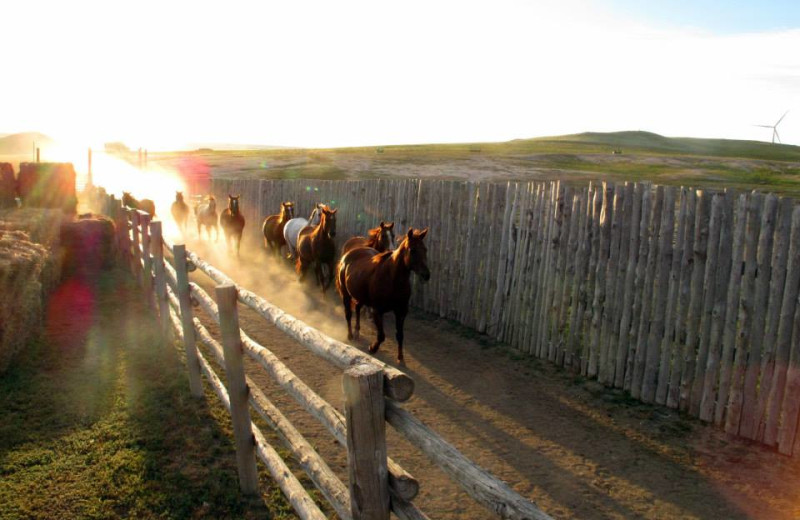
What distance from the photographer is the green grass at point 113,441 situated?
15.1 ft

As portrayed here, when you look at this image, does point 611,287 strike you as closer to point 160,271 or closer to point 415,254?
point 415,254

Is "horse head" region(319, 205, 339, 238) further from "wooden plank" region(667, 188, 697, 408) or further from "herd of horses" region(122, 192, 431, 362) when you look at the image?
"wooden plank" region(667, 188, 697, 408)

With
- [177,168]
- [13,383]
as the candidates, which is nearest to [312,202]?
[13,383]

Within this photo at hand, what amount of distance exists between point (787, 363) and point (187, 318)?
6117mm

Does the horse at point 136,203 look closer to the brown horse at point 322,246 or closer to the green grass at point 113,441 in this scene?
the brown horse at point 322,246

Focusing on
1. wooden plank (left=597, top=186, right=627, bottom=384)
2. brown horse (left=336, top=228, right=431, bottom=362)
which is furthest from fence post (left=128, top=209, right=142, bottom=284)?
wooden plank (left=597, top=186, right=627, bottom=384)

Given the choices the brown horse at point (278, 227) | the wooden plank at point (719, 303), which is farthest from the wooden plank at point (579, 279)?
the brown horse at point (278, 227)

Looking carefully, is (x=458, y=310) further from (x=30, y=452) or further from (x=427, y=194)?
(x=30, y=452)

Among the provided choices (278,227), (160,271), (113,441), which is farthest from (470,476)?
(278,227)

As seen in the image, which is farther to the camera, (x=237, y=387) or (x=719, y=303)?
(x=719, y=303)

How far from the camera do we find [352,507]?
9.53 ft

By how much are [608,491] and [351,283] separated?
5.04m

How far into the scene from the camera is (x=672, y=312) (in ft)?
22.0

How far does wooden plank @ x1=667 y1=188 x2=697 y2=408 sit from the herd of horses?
302cm
